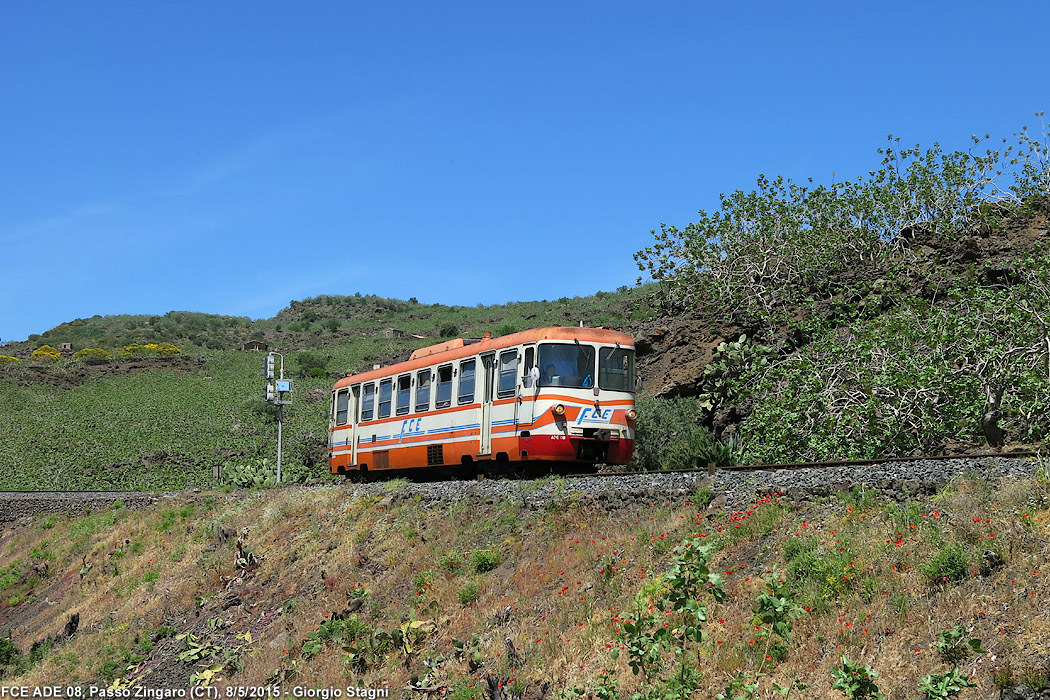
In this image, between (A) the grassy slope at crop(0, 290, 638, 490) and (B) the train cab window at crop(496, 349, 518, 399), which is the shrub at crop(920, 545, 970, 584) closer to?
(B) the train cab window at crop(496, 349, 518, 399)

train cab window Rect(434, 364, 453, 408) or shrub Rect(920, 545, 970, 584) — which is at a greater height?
train cab window Rect(434, 364, 453, 408)

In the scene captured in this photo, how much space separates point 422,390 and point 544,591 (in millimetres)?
8820

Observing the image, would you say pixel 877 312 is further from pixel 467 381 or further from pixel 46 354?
pixel 46 354

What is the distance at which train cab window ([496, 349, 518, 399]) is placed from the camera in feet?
57.1

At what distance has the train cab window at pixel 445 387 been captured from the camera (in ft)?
62.6

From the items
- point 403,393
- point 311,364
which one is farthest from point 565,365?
point 311,364

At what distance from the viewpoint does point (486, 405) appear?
58.9 ft

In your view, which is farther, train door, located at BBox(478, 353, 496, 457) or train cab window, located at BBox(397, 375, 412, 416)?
train cab window, located at BBox(397, 375, 412, 416)

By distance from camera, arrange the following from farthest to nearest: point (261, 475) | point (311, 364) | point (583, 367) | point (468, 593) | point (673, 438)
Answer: point (311, 364) → point (261, 475) → point (673, 438) → point (583, 367) → point (468, 593)

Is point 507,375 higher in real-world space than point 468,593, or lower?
higher

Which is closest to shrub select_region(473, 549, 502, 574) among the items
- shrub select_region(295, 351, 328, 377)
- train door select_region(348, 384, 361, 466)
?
train door select_region(348, 384, 361, 466)

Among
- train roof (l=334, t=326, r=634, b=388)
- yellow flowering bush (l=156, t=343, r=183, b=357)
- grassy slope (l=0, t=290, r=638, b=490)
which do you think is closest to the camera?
train roof (l=334, t=326, r=634, b=388)

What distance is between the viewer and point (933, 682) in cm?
750

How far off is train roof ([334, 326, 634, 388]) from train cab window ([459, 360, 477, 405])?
194mm
